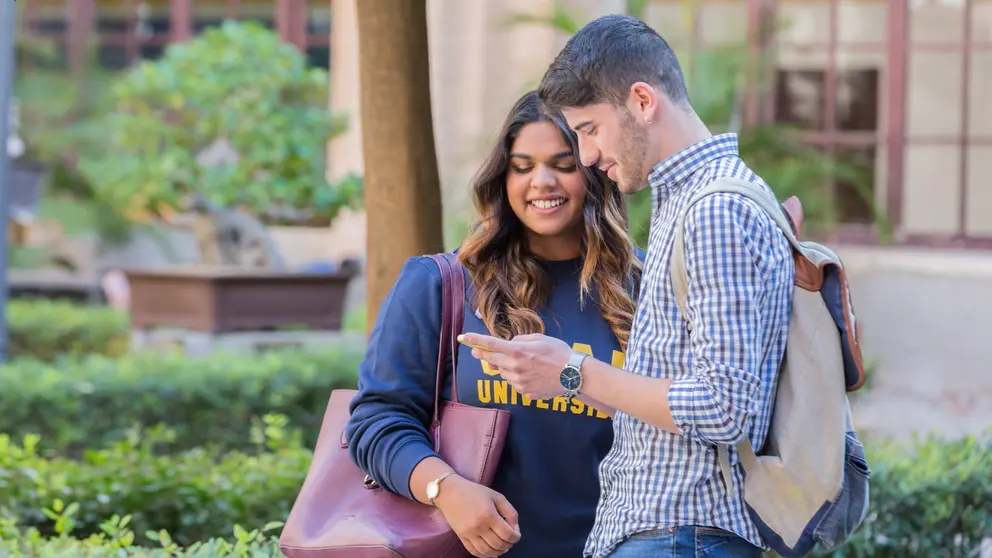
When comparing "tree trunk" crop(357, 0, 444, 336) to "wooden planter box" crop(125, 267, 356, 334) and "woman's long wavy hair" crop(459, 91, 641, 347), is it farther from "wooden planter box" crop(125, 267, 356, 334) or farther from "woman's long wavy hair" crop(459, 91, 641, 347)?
"wooden planter box" crop(125, 267, 356, 334)

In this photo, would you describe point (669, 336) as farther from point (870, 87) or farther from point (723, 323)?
point (870, 87)

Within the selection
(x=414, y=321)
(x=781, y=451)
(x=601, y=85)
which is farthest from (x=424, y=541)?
(x=601, y=85)

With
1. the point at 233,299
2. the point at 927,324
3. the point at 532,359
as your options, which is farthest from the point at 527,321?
the point at 927,324

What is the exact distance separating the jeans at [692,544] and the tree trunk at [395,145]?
1627mm

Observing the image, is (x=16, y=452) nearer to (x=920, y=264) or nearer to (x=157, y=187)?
(x=157, y=187)

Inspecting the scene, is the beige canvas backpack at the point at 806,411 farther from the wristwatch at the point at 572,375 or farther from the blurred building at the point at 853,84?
the blurred building at the point at 853,84

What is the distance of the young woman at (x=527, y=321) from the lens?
216cm

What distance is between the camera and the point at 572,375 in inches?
67.7

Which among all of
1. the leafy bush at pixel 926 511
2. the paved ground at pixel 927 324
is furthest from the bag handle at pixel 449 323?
the paved ground at pixel 927 324

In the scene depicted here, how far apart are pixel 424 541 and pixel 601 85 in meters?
0.77

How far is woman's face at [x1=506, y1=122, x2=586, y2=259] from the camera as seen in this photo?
2279 mm

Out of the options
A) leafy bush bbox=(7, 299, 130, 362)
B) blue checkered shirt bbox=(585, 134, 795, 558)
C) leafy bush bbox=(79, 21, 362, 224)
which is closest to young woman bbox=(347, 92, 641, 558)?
blue checkered shirt bbox=(585, 134, 795, 558)

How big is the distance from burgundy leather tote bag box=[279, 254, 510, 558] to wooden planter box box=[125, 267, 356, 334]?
5171 millimetres

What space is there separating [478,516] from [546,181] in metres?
0.63
